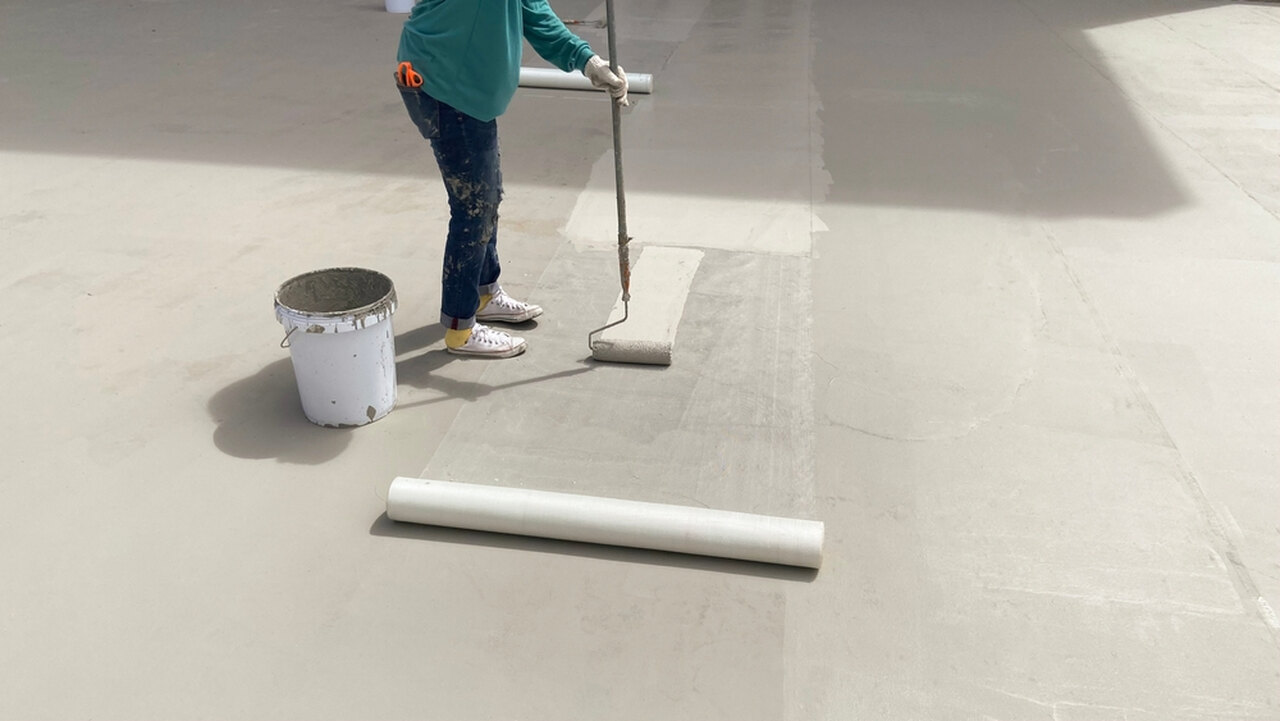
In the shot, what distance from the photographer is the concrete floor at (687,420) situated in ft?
6.91

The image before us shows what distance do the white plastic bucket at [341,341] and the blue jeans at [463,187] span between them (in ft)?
1.04

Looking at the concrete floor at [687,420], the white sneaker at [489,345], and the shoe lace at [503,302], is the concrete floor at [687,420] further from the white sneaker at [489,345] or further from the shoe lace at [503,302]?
the shoe lace at [503,302]

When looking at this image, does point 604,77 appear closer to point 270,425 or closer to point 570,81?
point 270,425

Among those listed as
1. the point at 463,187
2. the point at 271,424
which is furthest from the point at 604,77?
the point at 271,424

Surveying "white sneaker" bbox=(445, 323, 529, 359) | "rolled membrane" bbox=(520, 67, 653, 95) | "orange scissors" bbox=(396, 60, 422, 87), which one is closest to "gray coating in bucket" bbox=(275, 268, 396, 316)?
"white sneaker" bbox=(445, 323, 529, 359)

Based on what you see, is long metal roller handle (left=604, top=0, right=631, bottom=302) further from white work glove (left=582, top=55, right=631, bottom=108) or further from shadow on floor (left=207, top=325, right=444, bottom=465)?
shadow on floor (left=207, top=325, right=444, bottom=465)

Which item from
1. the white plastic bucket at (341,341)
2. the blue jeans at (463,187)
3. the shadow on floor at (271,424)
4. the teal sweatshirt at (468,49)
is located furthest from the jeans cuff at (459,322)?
the teal sweatshirt at (468,49)

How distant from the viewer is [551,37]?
2.88 meters

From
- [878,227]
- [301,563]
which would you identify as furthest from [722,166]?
[301,563]

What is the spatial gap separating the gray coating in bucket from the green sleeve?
0.87m

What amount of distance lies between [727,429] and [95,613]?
1738mm

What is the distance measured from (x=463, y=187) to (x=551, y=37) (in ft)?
1.75

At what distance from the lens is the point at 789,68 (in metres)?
6.63

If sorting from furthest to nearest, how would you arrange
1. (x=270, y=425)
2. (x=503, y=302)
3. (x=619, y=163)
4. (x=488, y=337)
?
(x=503, y=302)
(x=488, y=337)
(x=619, y=163)
(x=270, y=425)
